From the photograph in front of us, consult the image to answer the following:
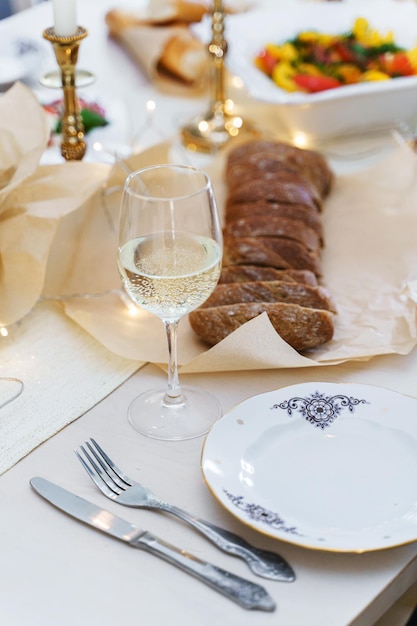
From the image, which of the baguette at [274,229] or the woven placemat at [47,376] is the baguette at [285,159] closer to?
the baguette at [274,229]

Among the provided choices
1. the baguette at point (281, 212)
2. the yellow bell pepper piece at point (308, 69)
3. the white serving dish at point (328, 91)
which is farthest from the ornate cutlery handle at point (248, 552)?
the yellow bell pepper piece at point (308, 69)

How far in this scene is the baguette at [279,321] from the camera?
1180 millimetres

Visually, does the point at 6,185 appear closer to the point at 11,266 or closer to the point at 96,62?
the point at 11,266

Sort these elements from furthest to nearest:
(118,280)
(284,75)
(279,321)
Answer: (284,75) → (118,280) → (279,321)

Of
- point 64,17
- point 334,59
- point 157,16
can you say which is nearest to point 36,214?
point 64,17

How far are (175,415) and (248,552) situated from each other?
10.4 inches

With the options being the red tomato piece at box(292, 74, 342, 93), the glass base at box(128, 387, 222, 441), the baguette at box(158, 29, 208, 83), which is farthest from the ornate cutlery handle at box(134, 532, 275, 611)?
the baguette at box(158, 29, 208, 83)

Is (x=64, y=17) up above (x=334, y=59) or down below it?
above

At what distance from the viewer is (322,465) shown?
945mm

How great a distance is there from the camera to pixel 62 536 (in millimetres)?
883

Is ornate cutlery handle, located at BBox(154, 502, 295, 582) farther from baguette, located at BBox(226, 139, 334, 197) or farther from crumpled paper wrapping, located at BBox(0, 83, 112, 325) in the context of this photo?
baguette, located at BBox(226, 139, 334, 197)

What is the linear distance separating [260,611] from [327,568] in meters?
0.08

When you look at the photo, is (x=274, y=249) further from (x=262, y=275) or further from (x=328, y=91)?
(x=328, y=91)

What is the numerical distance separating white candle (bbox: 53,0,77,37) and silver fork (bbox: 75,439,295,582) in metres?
0.69
